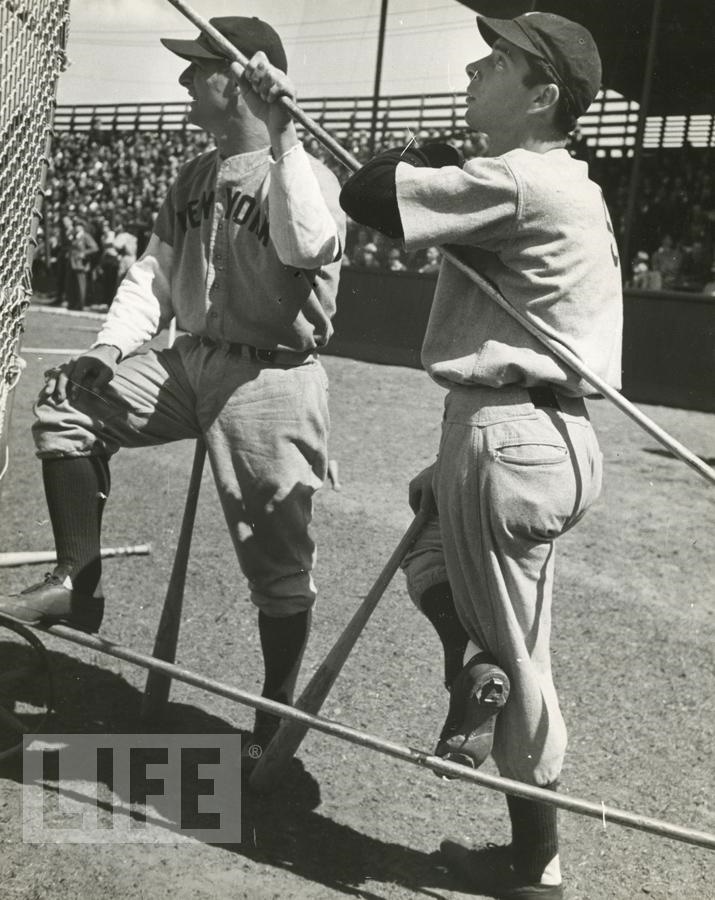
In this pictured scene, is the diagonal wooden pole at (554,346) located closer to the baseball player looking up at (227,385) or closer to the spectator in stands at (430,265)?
the baseball player looking up at (227,385)

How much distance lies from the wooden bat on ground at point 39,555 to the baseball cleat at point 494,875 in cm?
243

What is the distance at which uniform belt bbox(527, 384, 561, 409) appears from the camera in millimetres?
2615

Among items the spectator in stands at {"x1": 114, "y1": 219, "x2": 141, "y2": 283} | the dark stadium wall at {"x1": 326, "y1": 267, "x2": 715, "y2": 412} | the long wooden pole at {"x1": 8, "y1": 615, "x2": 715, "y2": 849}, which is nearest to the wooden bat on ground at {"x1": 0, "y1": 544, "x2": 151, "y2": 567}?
the long wooden pole at {"x1": 8, "y1": 615, "x2": 715, "y2": 849}

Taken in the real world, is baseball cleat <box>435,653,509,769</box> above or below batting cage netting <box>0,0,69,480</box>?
below

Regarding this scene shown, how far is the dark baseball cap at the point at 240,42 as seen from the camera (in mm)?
3180

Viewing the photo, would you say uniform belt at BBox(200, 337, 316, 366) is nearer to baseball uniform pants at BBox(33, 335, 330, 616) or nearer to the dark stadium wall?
baseball uniform pants at BBox(33, 335, 330, 616)

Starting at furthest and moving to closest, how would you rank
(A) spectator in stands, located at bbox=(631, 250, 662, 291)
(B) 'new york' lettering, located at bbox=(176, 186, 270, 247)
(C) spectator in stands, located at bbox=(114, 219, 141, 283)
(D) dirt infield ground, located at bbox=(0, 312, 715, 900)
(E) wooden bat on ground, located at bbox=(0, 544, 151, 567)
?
1. (C) spectator in stands, located at bbox=(114, 219, 141, 283)
2. (A) spectator in stands, located at bbox=(631, 250, 662, 291)
3. (E) wooden bat on ground, located at bbox=(0, 544, 151, 567)
4. (B) 'new york' lettering, located at bbox=(176, 186, 270, 247)
5. (D) dirt infield ground, located at bbox=(0, 312, 715, 900)

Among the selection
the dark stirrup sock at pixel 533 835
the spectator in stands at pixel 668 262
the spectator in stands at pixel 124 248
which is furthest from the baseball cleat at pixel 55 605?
the spectator in stands at pixel 124 248

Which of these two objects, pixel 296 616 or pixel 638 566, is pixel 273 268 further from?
pixel 638 566

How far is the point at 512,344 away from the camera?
8.50 ft

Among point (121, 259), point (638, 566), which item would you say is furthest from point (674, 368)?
point (121, 259)

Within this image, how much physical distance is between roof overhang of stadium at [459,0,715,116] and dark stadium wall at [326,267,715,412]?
2803 millimetres

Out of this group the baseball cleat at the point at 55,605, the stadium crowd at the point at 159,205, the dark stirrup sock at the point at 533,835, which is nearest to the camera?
the dark stirrup sock at the point at 533,835

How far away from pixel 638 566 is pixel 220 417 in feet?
11.4
